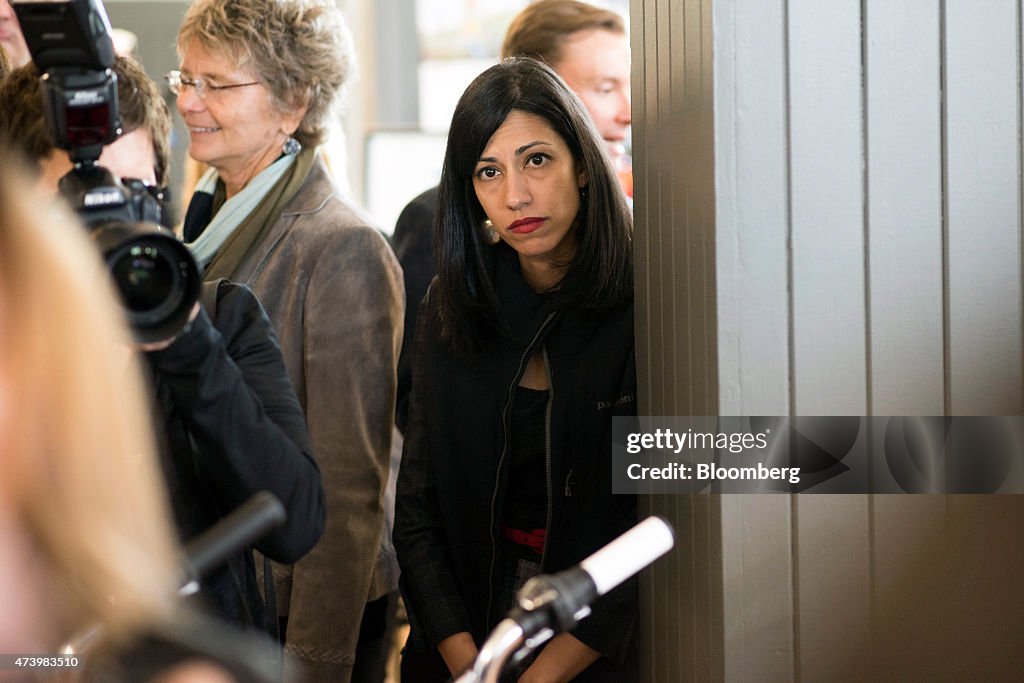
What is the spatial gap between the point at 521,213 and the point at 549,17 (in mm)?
950

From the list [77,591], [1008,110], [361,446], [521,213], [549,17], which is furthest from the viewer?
[549,17]

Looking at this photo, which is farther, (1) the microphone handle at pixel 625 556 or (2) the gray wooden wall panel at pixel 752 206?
(2) the gray wooden wall panel at pixel 752 206

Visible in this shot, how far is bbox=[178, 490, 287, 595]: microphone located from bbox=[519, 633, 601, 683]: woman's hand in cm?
93

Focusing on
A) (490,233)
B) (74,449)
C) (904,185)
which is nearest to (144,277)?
(74,449)

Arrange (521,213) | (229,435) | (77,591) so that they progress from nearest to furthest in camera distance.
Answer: (77,591) → (229,435) → (521,213)

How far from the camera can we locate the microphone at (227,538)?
0.91 metres

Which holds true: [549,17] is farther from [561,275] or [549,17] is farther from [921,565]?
[921,565]

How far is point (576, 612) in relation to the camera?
0.96 metres

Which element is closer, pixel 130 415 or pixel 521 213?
pixel 130 415

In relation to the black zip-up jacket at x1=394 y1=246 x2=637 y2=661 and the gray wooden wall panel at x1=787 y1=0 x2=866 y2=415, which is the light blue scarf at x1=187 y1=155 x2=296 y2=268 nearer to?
the black zip-up jacket at x1=394 y1=246 x2=637 y2=661

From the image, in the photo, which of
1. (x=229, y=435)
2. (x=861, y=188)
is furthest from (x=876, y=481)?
(x=229, y=435)

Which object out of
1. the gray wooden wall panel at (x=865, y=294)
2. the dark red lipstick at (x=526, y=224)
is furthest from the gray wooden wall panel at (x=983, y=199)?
the dark red lipstick at (x=526, y=224)

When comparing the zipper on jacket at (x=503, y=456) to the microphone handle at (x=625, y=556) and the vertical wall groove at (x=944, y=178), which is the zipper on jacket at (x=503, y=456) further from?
the microphone handle at (x=625, y=556)

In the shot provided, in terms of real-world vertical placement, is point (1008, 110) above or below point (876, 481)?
above
